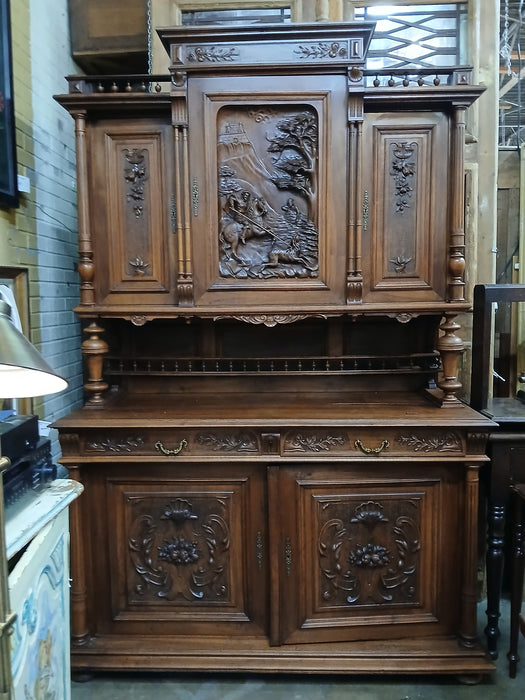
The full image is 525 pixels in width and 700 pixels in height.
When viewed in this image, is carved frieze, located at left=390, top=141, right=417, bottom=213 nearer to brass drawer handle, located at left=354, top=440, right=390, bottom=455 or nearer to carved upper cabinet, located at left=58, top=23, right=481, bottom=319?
carved upper cabinet, located at left=58, top=23, right=481, bottom=319

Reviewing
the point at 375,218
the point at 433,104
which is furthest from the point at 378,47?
the point at 375,218

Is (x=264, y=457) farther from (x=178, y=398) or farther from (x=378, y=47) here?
(x=378, y=47)

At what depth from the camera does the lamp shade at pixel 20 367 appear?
836 millimetres

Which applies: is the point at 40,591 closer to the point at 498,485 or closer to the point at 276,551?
the point at 276,551

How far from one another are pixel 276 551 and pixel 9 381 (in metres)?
1.10

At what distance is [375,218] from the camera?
1.79 metres

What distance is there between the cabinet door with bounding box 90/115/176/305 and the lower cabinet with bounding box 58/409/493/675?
54 centimetres

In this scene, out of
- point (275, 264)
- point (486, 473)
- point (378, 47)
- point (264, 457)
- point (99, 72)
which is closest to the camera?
point (264, 457)

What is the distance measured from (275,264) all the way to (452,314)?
0.66m

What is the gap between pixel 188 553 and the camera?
5.79 ft

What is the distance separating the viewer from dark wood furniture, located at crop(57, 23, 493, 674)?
1.70m

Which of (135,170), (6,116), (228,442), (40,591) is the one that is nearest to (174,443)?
(228,442)

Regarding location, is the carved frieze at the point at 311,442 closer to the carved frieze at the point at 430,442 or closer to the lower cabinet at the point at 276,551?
the lower cabinet at the point at 276,551

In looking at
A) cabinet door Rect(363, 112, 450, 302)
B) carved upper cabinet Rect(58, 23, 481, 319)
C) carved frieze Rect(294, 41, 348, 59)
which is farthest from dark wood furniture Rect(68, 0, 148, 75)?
cabinet door Rect(363, 112, 450, 302)
